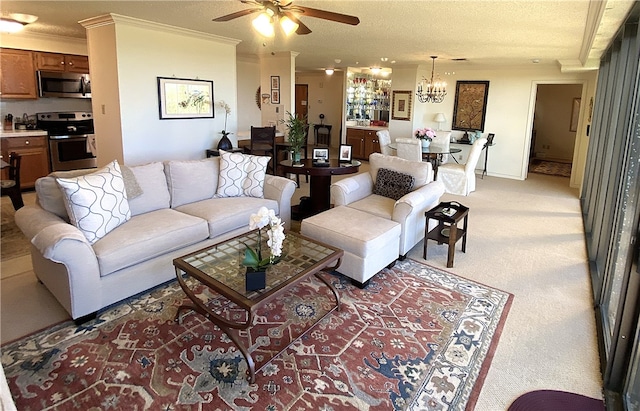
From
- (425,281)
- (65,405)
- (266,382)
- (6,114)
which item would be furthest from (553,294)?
(6,114)

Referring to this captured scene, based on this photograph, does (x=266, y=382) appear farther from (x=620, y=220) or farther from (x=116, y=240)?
(x=620, y=220)

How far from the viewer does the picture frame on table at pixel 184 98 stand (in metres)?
5.13

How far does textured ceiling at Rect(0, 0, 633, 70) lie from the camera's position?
343 centimetres

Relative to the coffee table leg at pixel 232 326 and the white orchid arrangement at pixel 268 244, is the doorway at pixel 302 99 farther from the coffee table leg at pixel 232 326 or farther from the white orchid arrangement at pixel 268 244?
the coffee table leg at pixel 232 326

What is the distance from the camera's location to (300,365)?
2.31m

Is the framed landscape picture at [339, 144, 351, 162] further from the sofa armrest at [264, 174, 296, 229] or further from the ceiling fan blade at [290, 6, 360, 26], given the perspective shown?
the ceiling fan blade at [290, 6, 360, 26]

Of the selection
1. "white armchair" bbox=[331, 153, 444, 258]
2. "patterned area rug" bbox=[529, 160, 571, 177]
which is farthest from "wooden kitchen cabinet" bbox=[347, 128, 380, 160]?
"white armchair" bbox=[331, 153, 444, 258]

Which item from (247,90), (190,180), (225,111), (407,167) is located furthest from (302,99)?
(190,180)

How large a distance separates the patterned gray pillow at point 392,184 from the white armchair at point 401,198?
5 centimetres

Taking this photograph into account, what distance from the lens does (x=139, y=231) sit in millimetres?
3021

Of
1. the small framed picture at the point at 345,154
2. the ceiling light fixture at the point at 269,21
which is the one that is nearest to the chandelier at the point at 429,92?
the small framed picture at the point at 345,154

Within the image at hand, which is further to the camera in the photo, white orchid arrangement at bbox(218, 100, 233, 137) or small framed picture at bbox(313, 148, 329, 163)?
white orchid arrangement at bbox(218, 100, 233, 137)

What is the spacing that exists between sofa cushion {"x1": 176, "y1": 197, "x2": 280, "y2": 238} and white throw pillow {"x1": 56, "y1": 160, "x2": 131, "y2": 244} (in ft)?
2.14

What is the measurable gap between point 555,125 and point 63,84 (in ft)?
39.2
